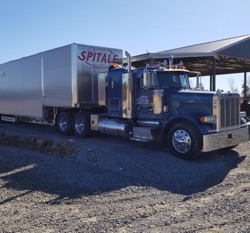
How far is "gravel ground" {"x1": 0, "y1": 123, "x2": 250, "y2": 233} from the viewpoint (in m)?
4.78

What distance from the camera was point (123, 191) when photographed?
6.43m

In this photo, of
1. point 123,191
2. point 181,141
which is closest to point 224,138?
point 181,141

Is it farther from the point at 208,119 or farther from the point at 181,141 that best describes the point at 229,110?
the point at 181,141

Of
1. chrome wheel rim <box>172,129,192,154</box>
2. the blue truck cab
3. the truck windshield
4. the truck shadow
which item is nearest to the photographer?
the truck shadow

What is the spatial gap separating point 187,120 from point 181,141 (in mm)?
602

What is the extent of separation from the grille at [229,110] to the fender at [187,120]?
21.3 inches

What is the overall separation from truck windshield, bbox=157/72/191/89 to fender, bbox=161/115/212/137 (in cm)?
126

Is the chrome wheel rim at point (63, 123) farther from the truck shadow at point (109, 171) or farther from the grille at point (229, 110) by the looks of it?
the grille at point (229, 110)

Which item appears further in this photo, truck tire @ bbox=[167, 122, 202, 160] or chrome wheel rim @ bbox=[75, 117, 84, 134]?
chrome wheel rim @ bbox=[75, 117, 84, 134]

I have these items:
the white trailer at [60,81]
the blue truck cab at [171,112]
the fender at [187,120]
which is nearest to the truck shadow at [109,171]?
the blue truck cab at [171,112]

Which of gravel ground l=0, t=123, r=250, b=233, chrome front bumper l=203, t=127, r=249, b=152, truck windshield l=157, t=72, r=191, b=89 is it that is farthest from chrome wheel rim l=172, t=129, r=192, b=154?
truck windshield l=157, t=72, r=191, b=89

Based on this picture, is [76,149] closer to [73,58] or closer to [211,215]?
[73,58]

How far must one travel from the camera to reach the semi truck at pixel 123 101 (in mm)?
9062

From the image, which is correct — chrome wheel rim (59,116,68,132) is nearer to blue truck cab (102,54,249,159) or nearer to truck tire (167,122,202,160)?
blue truck cab (102,54,249,159)
